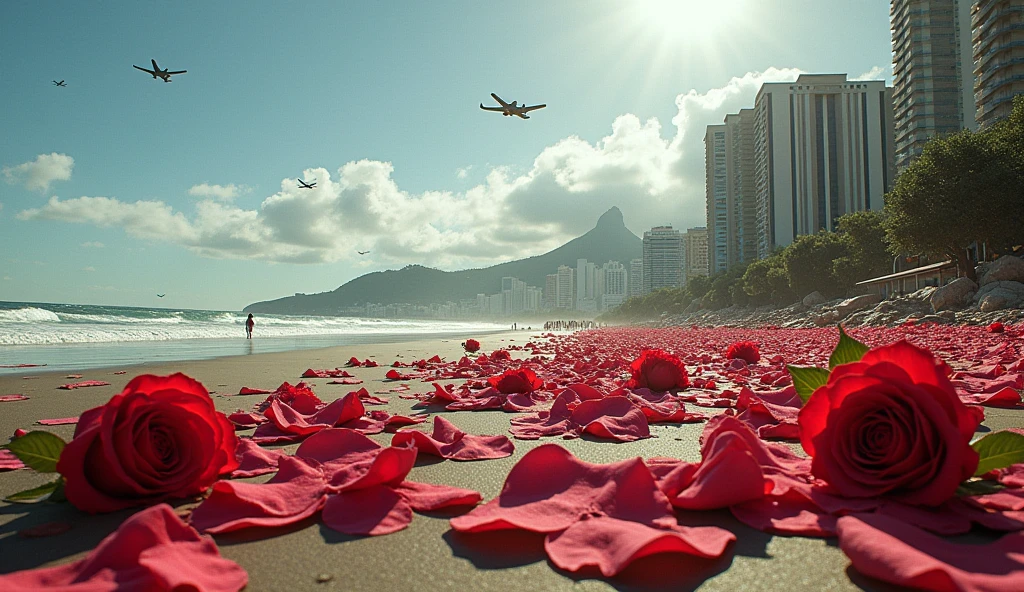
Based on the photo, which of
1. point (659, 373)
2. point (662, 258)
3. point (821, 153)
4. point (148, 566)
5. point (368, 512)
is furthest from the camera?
point (662, 258)

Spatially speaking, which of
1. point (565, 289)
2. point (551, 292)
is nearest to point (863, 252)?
point (565, 289)

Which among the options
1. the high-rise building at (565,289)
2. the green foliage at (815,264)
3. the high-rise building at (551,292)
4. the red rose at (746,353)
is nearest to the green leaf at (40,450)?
the red rose at (746,353)

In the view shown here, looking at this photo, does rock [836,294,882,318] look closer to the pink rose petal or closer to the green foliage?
the green foliage

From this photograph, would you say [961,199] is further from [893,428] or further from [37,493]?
[37,493]

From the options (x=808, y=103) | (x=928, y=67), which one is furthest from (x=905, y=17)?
(x=808, y=103)

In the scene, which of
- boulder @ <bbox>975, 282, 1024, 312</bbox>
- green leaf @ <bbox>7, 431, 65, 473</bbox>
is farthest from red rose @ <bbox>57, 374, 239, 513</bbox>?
boulder @ <bbox>975, 282, 1024, 312</bbox>

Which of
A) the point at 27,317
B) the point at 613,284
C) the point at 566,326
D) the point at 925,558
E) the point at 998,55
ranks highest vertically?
the point at 998,55
